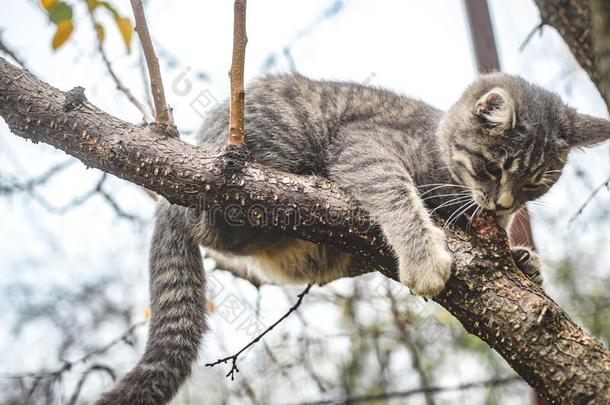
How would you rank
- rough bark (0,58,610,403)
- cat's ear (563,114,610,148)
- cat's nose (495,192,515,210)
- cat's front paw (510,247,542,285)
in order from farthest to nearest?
cat's ear (563,114,610,148) → cat's front paw (510,247,542,285) → cat's nose (495,192,515,210) → rough bark (0,58,610,403)

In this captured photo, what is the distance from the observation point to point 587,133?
138 inches

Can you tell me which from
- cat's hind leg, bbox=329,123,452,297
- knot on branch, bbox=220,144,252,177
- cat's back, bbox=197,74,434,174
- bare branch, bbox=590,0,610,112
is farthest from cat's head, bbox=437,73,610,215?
bare branch, bbox=590,0,610,112

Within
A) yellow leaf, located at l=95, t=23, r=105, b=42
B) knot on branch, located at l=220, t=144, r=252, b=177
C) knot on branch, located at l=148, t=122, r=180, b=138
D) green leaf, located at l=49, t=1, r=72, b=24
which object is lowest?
knot on branch, located at l=220, t=144, r=252, b=177

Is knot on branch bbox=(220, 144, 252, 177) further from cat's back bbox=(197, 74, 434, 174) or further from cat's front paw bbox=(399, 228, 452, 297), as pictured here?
cat's front paw bbox=(399, 228, 452, 297)

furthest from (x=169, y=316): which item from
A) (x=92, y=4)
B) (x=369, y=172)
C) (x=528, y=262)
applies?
(x=528, y=262)

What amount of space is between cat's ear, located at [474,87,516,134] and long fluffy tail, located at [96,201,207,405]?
5.96 ft

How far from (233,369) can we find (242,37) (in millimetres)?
1694

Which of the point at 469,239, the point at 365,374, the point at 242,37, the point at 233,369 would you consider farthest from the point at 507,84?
the point at 365,374

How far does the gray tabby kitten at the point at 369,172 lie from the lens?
3.04 m

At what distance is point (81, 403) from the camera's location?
4.04 metres

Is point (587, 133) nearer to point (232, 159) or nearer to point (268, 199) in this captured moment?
point (268, 199)

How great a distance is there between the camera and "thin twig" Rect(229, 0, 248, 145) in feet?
8.38

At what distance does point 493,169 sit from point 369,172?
2.34ft

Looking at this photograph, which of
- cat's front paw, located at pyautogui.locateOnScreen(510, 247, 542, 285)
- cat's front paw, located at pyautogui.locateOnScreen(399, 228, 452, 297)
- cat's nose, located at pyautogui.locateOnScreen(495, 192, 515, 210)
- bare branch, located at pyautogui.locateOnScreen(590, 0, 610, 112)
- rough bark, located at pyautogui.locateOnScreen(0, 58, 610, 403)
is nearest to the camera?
bare branch, located at pyautogui.locateOnScreen(590, 0, 610, 112)
